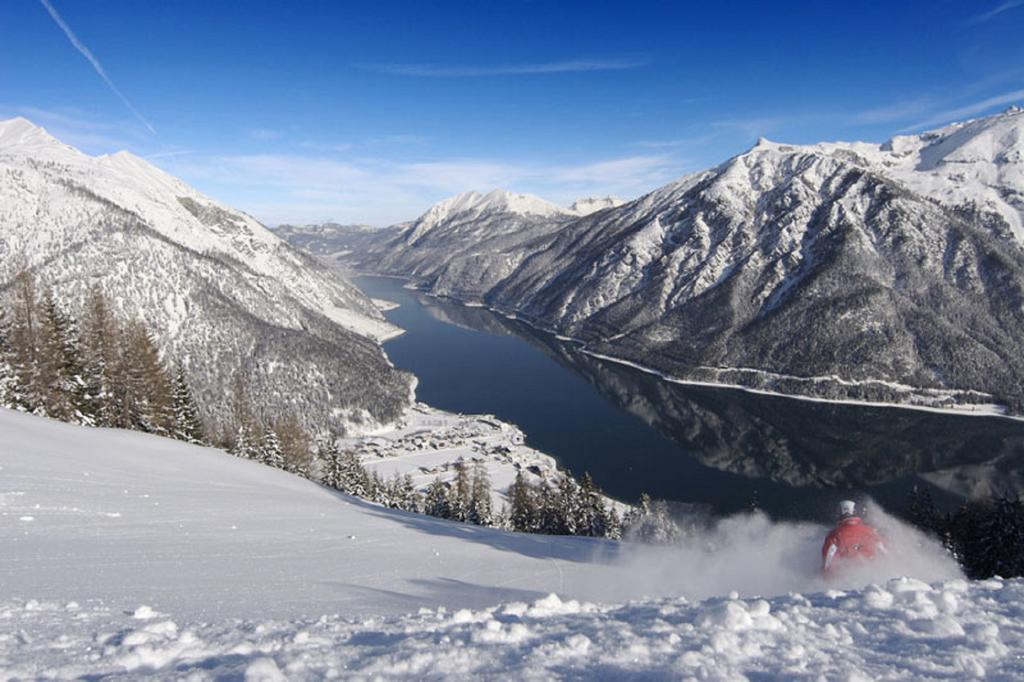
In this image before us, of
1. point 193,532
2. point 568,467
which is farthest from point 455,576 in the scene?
point 568,467

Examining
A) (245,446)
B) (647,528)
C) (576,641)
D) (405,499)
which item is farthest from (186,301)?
(576,641)

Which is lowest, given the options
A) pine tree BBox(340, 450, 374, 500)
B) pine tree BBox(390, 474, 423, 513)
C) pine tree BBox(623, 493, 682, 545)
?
pine tree BBox(623, 493, 682, 545)

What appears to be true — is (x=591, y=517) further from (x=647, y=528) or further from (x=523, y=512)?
(x=647, y=528)

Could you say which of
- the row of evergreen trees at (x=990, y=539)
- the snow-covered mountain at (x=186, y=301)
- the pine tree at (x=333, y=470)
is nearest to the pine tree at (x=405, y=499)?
the pine tree at (x=333, y=470)

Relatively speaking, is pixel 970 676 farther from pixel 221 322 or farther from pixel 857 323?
pixel 857 323

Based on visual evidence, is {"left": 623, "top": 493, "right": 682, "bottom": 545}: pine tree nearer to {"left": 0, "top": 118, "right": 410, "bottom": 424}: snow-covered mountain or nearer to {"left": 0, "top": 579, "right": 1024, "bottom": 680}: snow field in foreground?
{"left": 0, "top": 579, "right": 1024, "bottom": 680}: snow field in foreground

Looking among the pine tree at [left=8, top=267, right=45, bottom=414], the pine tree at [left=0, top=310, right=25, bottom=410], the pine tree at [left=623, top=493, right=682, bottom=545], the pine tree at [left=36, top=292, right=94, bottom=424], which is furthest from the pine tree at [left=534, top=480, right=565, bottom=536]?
the pine tree at [left=0, top=310, right=25, bottom=410]
